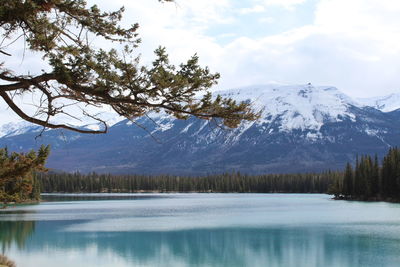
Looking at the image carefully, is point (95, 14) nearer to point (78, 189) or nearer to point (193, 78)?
point (193, 78)

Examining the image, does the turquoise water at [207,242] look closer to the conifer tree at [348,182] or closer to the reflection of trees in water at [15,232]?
the reflection of trees in water at [15,232]

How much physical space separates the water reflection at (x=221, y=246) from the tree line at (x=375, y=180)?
2086 inches

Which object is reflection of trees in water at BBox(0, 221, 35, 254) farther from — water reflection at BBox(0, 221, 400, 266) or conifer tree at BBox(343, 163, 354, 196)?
conifer tree at BBox(343, 163, 354, 196)

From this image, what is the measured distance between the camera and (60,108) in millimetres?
11500

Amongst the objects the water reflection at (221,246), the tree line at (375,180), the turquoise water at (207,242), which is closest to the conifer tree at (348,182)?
the tree line at (375,180)

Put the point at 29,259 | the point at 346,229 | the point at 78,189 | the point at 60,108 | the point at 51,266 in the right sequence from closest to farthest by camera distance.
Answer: the point at 60,108 → the point at 51,266 → the point at 29,259 → the point at 346,229 → the point at 78,189

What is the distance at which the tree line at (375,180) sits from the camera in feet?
325

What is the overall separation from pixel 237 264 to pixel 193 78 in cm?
2531

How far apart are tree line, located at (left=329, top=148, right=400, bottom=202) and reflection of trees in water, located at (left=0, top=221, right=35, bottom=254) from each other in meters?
66.4

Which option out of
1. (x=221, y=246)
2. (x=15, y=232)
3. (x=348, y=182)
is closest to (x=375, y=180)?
(x=348, y=182)

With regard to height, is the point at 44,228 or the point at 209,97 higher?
the point at 209,97

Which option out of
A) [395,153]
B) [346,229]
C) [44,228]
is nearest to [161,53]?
[346,229]

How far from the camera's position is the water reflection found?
1407 inches

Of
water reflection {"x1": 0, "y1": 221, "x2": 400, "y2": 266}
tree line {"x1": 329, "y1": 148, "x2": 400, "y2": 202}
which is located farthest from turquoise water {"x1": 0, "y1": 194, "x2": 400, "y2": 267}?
tree line {"x1": 329, "y1": 148, "x2": 400, "y2": 202}
